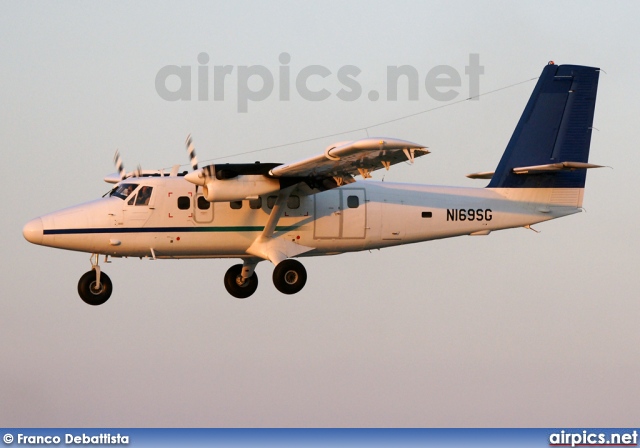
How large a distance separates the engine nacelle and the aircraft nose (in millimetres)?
3681

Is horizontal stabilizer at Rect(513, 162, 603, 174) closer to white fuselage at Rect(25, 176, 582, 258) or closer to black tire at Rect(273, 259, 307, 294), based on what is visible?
white fuselage at Rect(25, 176, 582, 258)

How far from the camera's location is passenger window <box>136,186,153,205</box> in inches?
1021

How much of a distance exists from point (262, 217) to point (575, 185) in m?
7.41

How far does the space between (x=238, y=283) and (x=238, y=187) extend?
3.83m

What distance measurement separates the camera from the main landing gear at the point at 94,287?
84.9ft

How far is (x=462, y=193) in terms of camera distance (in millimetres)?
27609

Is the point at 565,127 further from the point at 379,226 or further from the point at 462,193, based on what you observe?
the point at 379,226

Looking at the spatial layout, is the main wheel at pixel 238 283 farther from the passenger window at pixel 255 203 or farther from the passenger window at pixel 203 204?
the passenger window at pixel 203 204

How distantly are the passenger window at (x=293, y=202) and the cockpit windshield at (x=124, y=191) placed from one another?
337 cm

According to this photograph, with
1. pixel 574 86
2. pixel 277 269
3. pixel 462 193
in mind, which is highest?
pixel 574 86

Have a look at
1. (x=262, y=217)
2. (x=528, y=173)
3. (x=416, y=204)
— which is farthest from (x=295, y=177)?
(x=528, y=173)

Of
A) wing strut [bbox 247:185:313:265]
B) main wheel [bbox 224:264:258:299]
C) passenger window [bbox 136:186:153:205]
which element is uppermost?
passenger window [bbox 136:186:153:205]

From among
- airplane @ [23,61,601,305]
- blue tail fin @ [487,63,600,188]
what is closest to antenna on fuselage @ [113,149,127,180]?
airplane @ [23,61,601,305]

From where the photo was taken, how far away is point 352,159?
2384 centimetres
